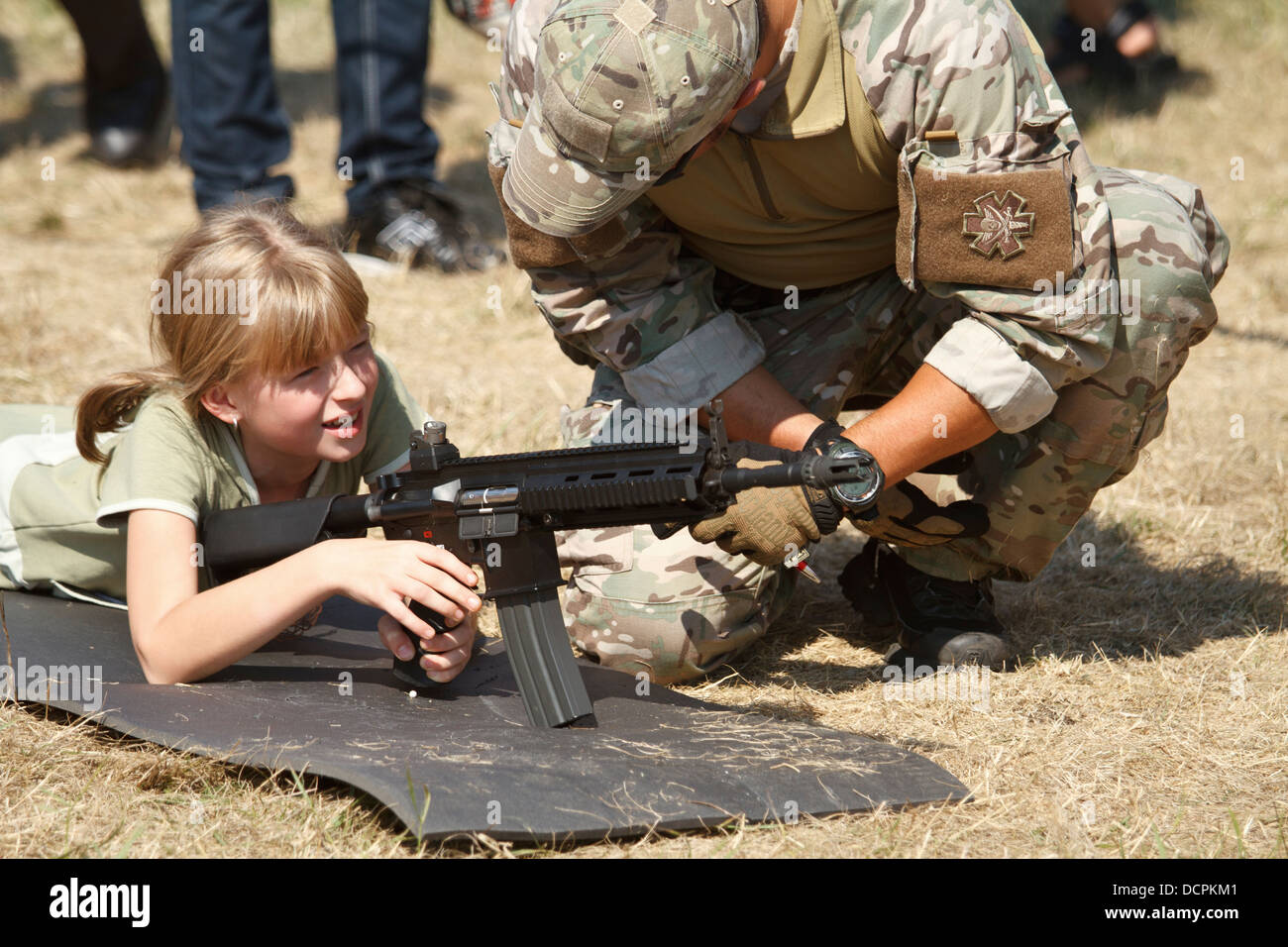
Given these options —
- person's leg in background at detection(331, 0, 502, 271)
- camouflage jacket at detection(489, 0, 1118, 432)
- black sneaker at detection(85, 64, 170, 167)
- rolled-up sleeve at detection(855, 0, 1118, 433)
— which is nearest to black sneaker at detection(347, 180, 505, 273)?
person's leg in background at detection(331, 0, 502, 271)

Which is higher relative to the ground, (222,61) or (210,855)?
(222,61)

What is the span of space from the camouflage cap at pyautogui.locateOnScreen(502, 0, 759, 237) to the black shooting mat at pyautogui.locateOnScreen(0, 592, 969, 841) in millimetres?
1080

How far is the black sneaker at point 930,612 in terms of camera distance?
3182mm

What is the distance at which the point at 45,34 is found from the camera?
949 cm

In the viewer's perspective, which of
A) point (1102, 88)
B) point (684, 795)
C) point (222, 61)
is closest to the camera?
point (684, 795)

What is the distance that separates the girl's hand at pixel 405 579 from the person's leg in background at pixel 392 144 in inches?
149

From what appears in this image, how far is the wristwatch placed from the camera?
93.0 inches

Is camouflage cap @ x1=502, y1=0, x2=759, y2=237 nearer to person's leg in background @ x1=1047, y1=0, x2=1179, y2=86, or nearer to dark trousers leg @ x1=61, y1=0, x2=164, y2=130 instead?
dark trousers leg @ x1=61, y1=0, x2=164, y2=130

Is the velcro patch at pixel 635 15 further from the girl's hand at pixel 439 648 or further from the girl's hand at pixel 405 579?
the girl's hand at pixel 439 648

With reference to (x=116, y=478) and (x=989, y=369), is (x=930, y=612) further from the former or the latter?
(x=116, y=478)

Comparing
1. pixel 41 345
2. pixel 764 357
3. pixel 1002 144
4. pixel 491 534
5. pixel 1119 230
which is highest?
pixel 1002 144

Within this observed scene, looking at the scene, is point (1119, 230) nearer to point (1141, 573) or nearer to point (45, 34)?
point (1141, 573)

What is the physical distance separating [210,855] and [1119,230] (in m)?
2.25
